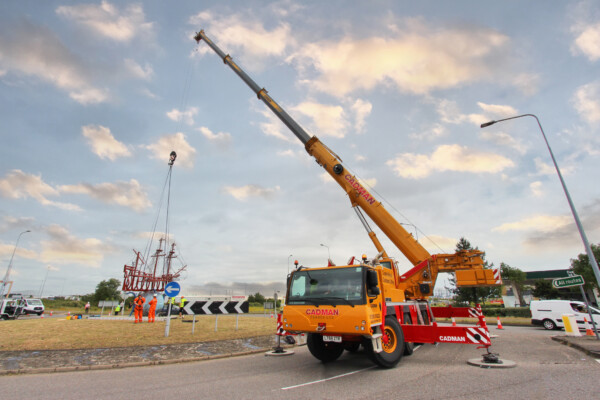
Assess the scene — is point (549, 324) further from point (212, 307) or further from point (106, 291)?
A: point (106, 291)

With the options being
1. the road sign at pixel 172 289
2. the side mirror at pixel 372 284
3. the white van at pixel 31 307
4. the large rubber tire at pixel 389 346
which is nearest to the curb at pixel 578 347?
the large rubber tire at pixel 389 346

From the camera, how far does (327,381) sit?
20.3 ft

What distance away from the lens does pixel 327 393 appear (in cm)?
535

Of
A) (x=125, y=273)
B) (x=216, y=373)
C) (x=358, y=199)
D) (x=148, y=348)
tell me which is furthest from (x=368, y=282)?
(x=125, y=273)

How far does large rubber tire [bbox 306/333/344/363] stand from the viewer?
26.3 ft

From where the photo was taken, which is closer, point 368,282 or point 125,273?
point 368,282

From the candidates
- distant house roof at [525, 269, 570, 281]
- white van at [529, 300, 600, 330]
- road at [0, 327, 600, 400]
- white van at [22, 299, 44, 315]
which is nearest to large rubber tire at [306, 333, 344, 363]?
road at [0, 327, 600, 400]

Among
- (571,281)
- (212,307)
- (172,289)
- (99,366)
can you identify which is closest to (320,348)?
(99,366)

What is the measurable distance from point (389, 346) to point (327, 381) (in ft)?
7.15

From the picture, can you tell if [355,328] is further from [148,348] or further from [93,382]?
[148,348]

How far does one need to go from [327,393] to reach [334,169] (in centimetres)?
1036

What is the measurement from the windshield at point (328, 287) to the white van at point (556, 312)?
17.4 metres

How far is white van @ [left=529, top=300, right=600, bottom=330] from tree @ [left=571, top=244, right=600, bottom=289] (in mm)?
32429

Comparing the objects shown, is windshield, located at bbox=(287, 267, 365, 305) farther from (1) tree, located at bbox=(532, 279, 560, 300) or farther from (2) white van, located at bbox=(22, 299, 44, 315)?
(1) tree, located at bbox=(532, 279, 560, 300)
